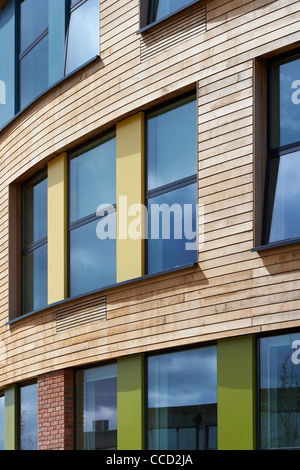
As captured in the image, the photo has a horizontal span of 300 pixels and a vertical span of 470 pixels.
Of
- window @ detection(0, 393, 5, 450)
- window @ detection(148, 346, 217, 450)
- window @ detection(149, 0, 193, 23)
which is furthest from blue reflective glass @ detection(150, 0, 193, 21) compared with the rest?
window @ detection(0, 393, 5, 450)

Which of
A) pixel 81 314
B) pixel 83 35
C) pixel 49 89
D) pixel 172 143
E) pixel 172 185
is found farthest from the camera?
pixel 49 89

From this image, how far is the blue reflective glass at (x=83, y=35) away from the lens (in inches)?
576

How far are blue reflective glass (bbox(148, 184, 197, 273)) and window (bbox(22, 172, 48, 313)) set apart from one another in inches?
128

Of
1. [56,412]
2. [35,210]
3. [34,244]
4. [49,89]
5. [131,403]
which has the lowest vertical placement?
[56,412]

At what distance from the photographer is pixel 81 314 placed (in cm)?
1383

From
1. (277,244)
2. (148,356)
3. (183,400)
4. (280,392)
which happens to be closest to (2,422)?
(148,356)

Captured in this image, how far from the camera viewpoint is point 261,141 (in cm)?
1138

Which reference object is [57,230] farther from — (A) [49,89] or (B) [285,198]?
(B) [285,198]

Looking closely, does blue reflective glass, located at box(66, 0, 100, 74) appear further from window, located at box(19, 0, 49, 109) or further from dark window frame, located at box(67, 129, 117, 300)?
dark window frame, located at box(67, 129, 117, 300)

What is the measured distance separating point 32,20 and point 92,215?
193 inches

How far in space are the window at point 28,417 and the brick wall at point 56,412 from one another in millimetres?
582

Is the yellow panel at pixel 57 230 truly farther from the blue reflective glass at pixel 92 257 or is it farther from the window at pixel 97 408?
the window at pixel 97 408

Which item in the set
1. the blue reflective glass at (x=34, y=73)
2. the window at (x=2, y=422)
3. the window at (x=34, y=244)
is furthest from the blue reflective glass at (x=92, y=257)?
the window at (x=2, y=422)
